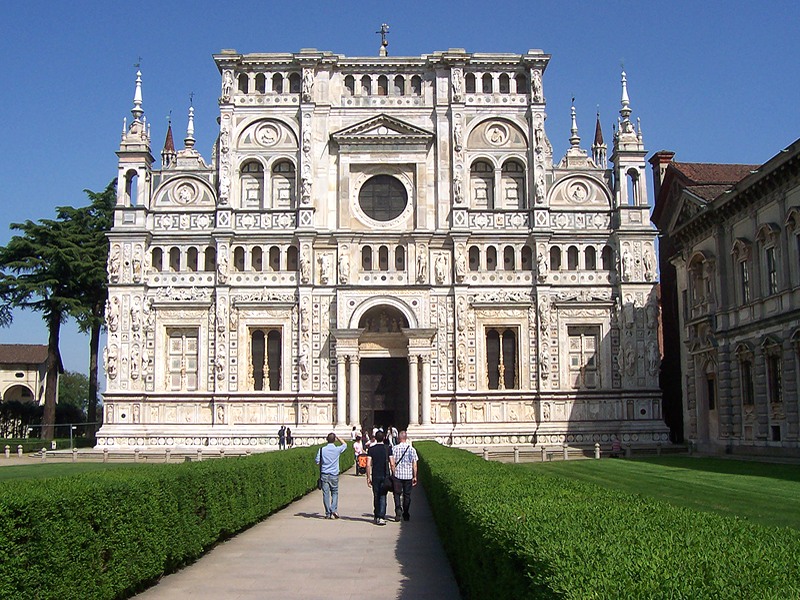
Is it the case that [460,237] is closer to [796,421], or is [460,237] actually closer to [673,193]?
[673,193]

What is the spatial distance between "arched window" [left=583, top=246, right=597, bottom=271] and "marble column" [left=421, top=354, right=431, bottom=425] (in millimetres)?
11003

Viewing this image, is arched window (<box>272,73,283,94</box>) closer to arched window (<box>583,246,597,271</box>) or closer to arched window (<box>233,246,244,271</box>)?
arched window (<box>233,246,244,271</box>)

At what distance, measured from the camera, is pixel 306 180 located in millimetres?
54781

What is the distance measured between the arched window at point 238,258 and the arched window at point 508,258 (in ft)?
50.8

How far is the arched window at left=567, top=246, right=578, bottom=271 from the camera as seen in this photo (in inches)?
2178

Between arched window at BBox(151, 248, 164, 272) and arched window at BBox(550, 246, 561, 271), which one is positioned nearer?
arched window at BBox(151, 248, 164, 272)

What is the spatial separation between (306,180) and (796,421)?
3021 centimetres

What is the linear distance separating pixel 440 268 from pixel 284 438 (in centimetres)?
1325

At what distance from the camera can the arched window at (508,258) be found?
5494 cm

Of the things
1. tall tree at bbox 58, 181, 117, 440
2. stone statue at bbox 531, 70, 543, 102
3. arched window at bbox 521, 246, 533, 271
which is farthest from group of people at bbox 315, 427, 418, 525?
tall tree at bbox 58, 181, 117, 440

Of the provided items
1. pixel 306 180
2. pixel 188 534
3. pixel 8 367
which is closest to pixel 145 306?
pixel 306 180

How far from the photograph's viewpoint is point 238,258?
55.2m

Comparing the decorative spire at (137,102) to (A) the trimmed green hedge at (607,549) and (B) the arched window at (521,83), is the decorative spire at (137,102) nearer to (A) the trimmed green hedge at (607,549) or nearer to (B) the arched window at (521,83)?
(B) the arched window at (521,83)

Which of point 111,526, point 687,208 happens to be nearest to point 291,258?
point 687,208
